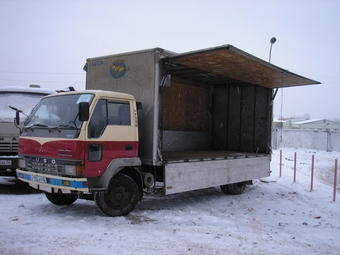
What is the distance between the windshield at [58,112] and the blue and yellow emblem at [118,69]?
1.47 metres

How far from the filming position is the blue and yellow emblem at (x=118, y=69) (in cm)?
763

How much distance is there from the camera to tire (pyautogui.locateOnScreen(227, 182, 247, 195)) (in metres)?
9.86

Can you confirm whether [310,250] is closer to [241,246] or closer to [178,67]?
[241,246]

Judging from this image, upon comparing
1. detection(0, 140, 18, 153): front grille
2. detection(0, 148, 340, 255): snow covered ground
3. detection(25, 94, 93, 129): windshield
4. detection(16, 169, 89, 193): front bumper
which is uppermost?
detection(25, 94, 93, 129): windshield

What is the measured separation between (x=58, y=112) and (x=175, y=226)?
3.01 metres

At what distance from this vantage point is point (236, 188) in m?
9.99

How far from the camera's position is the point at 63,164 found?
5.92 m

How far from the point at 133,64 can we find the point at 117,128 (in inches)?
67.2

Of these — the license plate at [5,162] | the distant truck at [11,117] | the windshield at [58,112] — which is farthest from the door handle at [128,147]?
the license plate at [5,162]

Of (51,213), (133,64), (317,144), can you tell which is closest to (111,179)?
(51,213)

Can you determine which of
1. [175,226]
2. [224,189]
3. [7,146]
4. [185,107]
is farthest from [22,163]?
[185,107]

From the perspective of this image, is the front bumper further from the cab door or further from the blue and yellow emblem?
the blue and yellow emblem

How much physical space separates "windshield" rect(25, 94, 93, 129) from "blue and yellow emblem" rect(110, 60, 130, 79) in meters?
1.47

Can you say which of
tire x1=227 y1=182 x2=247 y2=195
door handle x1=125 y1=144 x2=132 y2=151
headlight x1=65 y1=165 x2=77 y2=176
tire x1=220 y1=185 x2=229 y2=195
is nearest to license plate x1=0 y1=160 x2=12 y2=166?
headlight x1=65 y1=165 x2=77 y2=176
